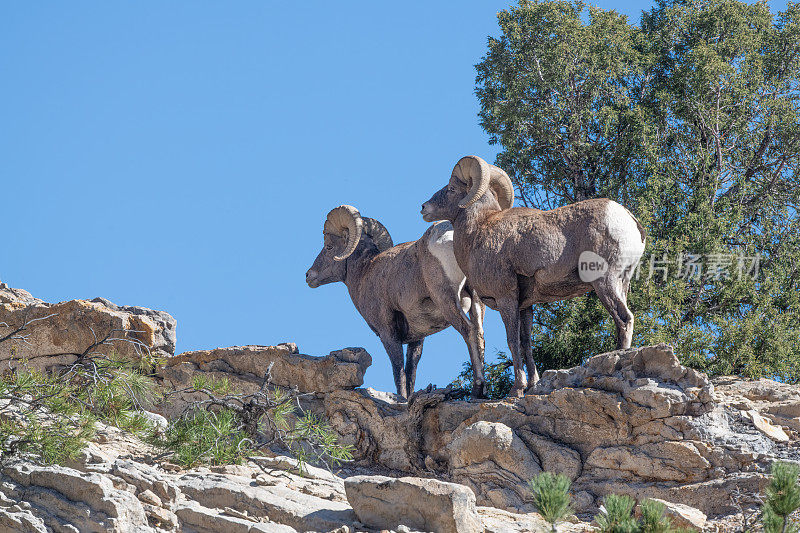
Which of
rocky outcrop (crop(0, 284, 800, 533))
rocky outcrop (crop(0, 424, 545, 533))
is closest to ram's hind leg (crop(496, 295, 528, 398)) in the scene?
rocky outcrop (crop(0, 284, 800, 533))

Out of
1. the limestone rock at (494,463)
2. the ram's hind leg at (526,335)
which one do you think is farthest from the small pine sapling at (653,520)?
the ram's hind leg at (526,335)

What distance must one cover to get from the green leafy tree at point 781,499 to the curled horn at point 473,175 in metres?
7.53

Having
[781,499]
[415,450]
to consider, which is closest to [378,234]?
[415,450]

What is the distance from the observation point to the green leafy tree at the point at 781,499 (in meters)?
7.41

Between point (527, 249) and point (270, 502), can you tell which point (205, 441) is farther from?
point (527, 249)

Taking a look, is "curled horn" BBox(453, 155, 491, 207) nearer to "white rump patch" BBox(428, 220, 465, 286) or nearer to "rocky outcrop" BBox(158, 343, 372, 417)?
"white rump patch" BBox(428, 220, 465, 286)

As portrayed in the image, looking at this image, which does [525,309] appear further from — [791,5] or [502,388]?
[791,5]

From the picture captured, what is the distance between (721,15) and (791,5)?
5.09 ft

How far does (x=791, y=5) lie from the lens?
20828 mm

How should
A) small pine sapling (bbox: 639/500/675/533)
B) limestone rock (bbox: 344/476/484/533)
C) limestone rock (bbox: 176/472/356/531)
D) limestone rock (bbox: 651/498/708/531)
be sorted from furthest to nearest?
1. limestone rock (bbox: 651/498/708/531)
2. limestone rock (bbox: 176/472/356/531)
3. limestone rock (bbox: 344/476/484/533)
4. small pine sapling (bbox: 639/500/675/533)

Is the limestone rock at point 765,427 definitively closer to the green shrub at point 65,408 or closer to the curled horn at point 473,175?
the curled horn at point 473,175

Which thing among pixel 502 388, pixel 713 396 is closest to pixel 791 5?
pixel 502 388

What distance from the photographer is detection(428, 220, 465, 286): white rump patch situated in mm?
15148

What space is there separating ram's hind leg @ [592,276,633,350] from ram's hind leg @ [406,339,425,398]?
158 inches
